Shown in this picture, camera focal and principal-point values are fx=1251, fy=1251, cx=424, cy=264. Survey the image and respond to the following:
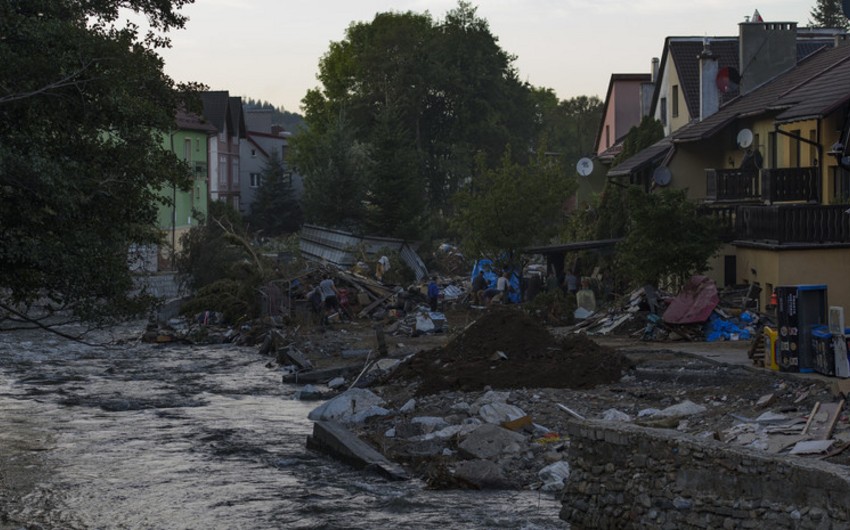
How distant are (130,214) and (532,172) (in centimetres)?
3101

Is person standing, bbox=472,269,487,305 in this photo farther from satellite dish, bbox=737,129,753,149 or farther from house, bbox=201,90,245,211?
house, bbox=201,90,245,211

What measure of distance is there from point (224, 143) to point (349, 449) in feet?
222

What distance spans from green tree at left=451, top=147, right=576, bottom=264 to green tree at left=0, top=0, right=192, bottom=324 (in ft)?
88.0

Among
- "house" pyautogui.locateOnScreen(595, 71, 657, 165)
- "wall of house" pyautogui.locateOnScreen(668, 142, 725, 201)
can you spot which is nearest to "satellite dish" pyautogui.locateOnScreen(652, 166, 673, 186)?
"wall of house" pyautogui.locateOnScreen(668, 142, 725, 201)

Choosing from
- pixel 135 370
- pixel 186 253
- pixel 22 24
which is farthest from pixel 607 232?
pixel 22 24

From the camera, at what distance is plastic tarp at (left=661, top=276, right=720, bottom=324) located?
29812 mm

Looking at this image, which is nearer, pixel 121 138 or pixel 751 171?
pixel 121 138

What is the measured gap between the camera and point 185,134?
231 ft

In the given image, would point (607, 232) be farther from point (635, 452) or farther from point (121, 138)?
point (635, 452)

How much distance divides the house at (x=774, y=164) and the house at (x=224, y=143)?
40.1 metres

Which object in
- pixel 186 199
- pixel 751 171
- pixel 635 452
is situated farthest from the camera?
pixel 186 199

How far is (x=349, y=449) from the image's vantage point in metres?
19.8

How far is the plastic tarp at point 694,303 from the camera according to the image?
2981cm

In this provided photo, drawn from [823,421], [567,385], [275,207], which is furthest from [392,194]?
[823,421]
